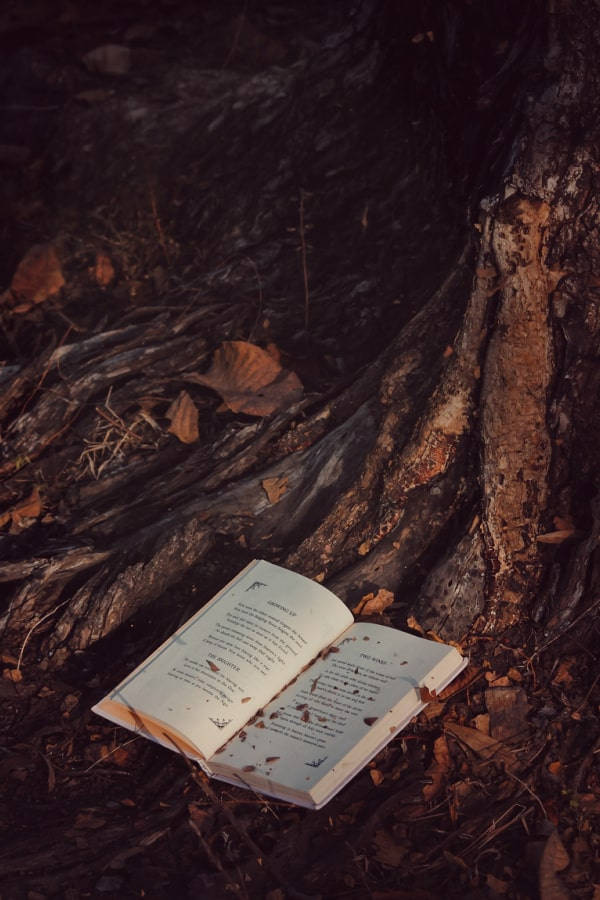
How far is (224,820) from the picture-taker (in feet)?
7.73

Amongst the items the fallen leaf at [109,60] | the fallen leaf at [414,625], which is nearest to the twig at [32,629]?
the fallen leaf at [414,625]

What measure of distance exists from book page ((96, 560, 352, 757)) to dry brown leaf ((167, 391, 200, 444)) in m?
Result: 0.89

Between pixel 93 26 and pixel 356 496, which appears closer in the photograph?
pixel 356 496

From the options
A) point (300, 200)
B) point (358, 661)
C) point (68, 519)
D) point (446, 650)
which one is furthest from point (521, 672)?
point (300, 200)

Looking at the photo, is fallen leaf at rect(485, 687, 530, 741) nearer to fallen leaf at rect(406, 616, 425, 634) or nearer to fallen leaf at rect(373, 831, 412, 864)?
fallen leaf at rect(406, 616, 425, 634)

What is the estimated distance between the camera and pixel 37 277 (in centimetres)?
420

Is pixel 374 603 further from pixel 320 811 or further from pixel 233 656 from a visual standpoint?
pixel 320 811

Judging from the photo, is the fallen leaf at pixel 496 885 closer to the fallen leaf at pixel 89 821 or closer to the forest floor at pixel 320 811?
the forest floor at pixel 320 811

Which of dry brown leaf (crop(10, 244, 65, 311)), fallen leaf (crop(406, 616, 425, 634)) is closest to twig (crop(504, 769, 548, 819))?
fallen leaf (crop(406, 616, 425, 634))

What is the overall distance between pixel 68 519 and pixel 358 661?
1.21 meters

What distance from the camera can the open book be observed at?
2.31 m

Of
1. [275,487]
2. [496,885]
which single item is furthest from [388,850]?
[275,487]

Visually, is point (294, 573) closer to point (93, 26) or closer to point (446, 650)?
point (446, 650)

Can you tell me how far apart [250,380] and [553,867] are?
6.39ft
